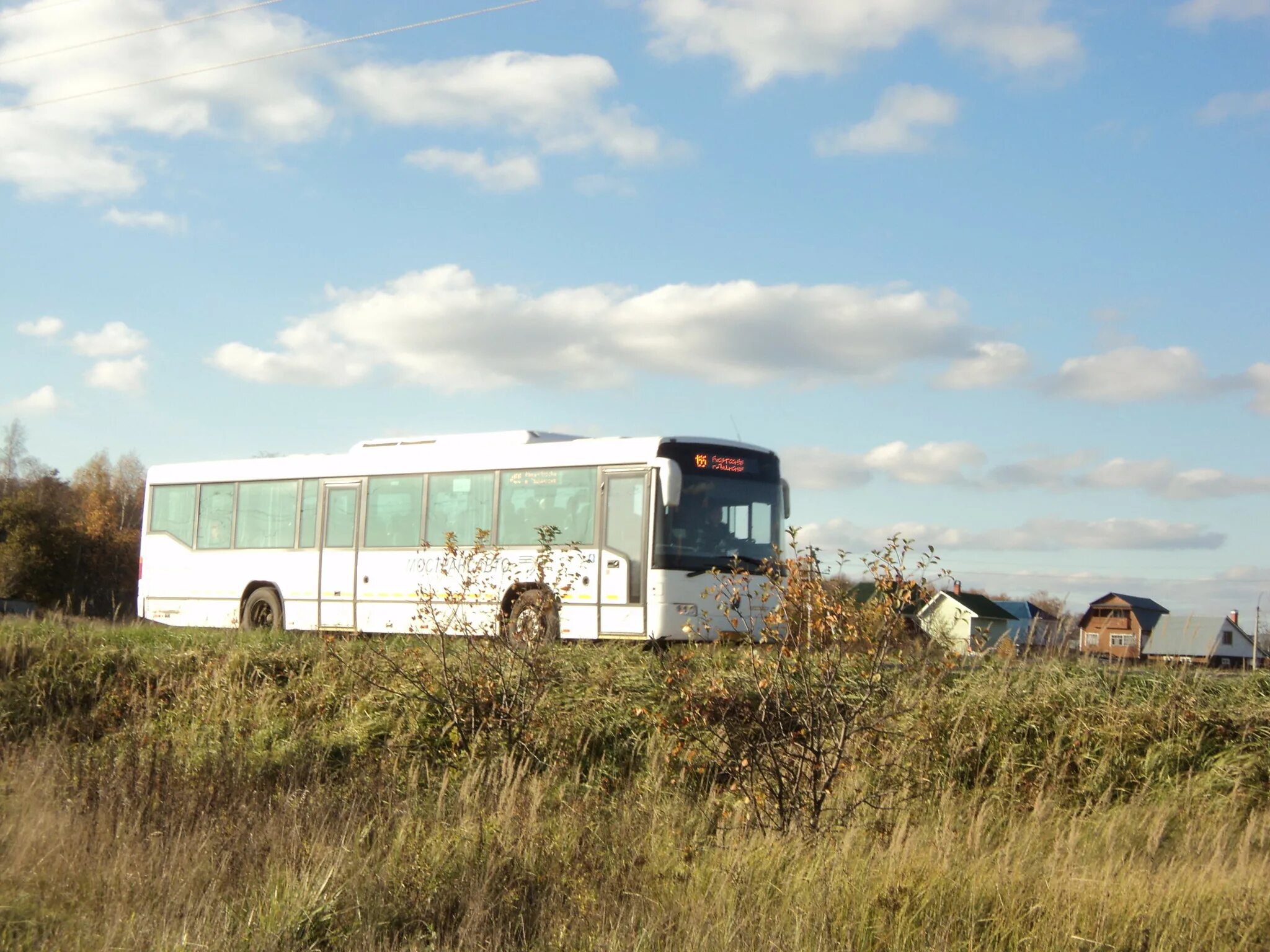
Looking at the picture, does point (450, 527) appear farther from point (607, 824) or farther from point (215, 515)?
point (607, 824)

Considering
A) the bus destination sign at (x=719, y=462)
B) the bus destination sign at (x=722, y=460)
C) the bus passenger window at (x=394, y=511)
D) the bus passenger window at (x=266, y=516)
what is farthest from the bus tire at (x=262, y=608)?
the bus destination sign at (x=719, y=462)

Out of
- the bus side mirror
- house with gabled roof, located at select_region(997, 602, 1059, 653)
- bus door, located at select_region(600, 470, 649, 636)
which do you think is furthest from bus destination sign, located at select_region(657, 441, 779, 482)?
house with gabled roof, located at select_region(997, 602, 1059, 653)

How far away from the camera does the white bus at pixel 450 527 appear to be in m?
17.2

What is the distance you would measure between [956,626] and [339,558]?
12.6 m

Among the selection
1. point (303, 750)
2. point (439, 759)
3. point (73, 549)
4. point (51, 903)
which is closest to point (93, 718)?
point (303, 750)

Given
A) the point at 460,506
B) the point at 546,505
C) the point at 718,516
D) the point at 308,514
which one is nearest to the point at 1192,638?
the point at 718,516

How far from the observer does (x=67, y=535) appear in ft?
235

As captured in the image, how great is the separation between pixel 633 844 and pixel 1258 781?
5.96 m

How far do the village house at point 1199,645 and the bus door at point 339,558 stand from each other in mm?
12428

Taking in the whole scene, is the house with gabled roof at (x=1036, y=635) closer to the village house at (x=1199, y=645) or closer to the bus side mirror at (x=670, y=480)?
the village house at (x=1199, y=645)

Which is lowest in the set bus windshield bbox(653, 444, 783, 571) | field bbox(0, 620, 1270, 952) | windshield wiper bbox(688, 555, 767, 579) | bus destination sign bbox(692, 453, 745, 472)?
field bbox(0, 620, 1270, 952)

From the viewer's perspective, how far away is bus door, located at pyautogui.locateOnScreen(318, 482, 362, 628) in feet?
67.7

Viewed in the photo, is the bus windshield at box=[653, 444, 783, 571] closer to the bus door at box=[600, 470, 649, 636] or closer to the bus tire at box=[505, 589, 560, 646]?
the bus door at box=[600, 470, 649, 636]

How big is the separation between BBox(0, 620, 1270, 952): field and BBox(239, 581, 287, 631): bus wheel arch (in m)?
6.42
